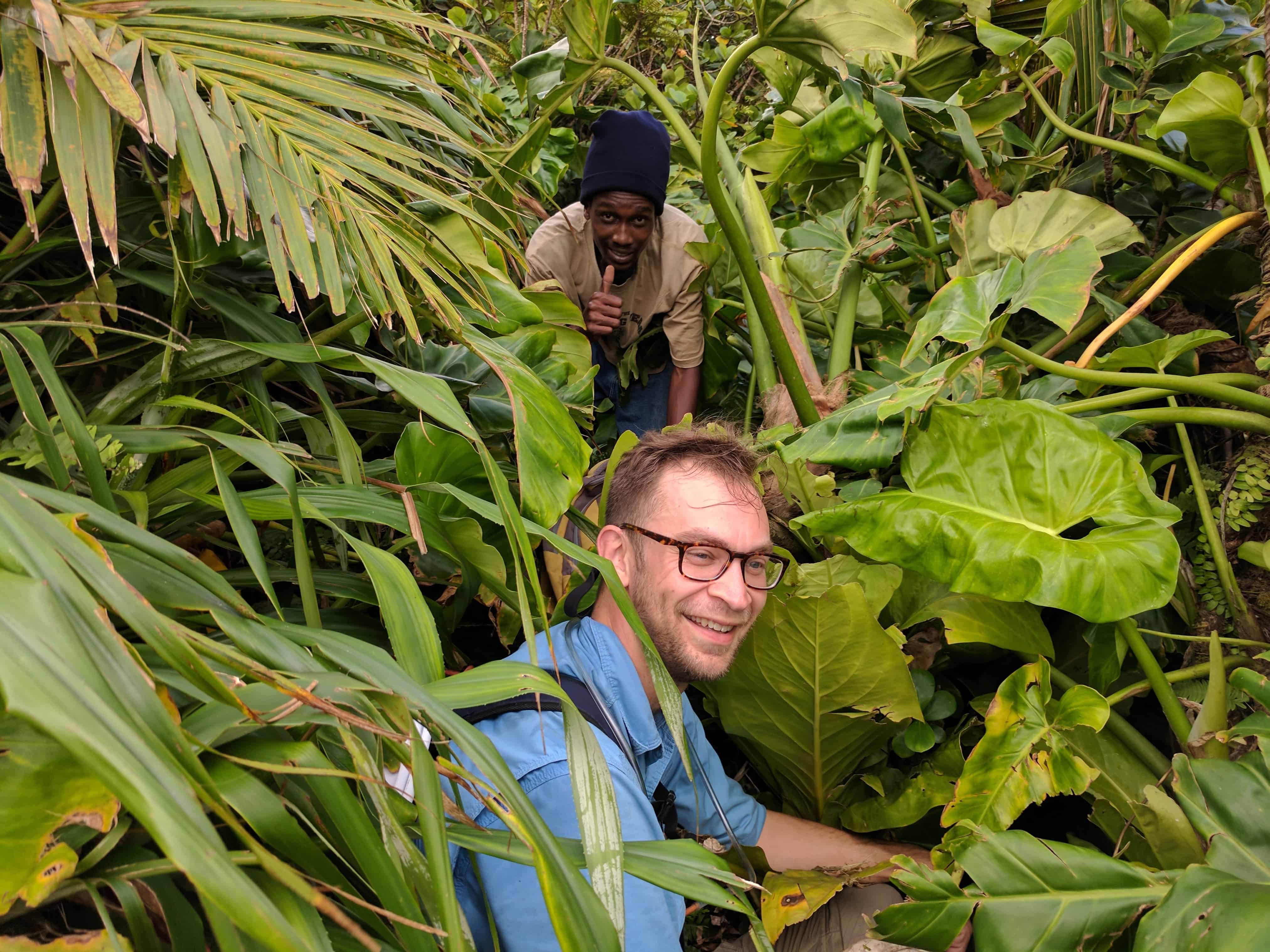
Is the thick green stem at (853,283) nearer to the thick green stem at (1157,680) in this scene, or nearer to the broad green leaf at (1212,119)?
the broad green leaf at (1212,119)

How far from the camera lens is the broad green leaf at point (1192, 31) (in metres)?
1.57

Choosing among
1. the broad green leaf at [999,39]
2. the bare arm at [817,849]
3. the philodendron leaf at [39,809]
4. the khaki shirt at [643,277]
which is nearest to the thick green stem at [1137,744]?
the bare arm at [817,849]

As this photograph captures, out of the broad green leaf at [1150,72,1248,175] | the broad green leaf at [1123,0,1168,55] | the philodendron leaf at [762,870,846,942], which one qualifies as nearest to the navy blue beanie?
the broad green leaf at [1123,0,1168,55]

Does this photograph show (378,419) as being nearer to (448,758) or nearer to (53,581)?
(448,758)

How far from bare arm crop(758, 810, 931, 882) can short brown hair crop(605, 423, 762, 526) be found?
52 cm

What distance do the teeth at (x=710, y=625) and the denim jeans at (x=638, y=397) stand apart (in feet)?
4.34

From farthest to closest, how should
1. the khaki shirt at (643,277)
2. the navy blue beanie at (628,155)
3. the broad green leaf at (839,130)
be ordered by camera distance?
the khaki shirt at (643,277)
the navy blue beanie at (628,155)
the broad green leaf at (839,130)

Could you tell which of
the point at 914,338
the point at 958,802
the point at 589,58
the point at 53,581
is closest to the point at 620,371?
the point at 589,58

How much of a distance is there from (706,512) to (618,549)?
0.47ft

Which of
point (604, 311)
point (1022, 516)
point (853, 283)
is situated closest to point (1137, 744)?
point (1022, 516)

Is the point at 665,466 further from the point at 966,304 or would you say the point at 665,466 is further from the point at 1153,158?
the point at 1153,158

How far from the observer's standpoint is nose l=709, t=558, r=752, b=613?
3.94 ft

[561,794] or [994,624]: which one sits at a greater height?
[561,794]

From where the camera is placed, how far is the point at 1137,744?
4.31 feet
